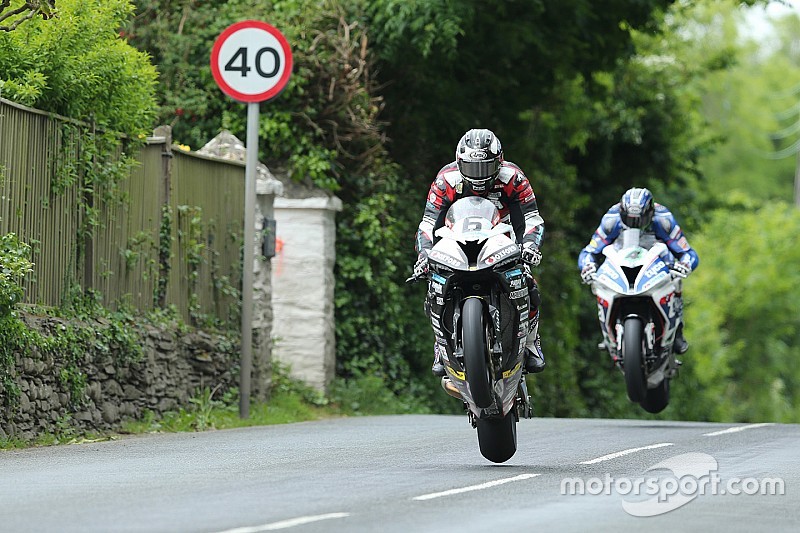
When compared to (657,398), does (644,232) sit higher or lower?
higher

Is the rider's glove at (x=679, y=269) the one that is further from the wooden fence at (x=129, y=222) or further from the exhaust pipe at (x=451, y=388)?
the exhaust pipe at (x=451, y=388)

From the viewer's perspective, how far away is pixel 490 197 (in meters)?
11.7

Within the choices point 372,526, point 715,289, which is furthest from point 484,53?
point 715,289

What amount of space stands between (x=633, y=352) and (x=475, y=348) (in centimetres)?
591

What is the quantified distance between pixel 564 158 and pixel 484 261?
19767 mm

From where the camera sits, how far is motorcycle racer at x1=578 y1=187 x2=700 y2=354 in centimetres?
1705

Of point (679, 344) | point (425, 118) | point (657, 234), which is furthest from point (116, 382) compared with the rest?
point (425, 118)

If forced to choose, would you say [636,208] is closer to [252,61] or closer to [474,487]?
[252,61]

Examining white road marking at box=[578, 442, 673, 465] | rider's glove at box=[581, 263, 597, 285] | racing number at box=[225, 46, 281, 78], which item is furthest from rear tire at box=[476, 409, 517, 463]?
racing number at box=[225, 46, 281, 78]

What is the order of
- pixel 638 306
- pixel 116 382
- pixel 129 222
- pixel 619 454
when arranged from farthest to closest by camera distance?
1. pixel 638 306
2. pixel 129 222
3. pixel 116 382
4. pixel 619 454

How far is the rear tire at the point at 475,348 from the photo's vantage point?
10992 mm

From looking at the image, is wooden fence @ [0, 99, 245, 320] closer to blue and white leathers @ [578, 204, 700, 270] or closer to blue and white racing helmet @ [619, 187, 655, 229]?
blue and white leathers @ [578, 204, 700, 270]

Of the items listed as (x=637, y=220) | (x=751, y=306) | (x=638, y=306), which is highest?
(x=637, y=220)

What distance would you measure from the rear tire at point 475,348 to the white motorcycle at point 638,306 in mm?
5771
